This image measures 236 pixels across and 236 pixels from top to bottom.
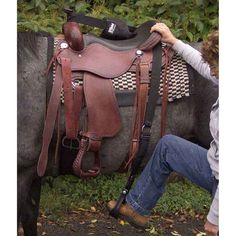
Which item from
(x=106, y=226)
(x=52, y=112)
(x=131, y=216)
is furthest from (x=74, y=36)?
(x=106, y=226)

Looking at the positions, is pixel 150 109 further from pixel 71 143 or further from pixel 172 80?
pixel 71 143

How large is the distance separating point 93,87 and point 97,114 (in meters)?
0.14

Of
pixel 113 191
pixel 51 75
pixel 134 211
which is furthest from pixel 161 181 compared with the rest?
pixel 113 191

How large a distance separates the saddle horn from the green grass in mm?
2000

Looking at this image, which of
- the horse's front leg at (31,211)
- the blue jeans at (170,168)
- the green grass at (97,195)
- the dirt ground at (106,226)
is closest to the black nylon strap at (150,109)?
the blue jeans at (170,168)

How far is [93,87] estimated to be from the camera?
277 cm

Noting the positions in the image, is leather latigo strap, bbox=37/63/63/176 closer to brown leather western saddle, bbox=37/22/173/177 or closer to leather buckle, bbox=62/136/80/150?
brown leather western saddle, bbox=37/22/173/177

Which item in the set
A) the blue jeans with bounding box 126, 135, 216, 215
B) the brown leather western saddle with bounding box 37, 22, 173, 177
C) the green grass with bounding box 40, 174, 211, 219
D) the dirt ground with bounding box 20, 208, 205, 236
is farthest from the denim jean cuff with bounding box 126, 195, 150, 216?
the green grass with bounding box 40, 174, 211, 219

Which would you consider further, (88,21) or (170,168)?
(88,21)

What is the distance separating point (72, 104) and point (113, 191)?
2.08 metres

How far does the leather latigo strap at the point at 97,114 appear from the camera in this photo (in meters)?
2.77

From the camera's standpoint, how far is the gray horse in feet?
8.98

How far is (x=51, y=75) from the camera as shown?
2.77 meters
